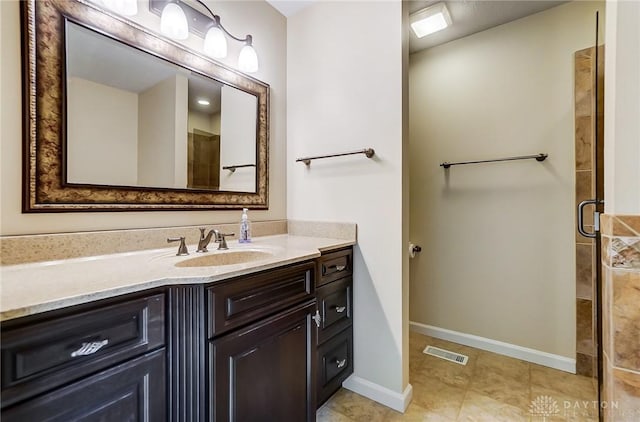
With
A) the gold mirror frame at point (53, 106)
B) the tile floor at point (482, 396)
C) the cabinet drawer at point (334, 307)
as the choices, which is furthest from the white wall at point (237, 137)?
the tile floor at point (482, 396)

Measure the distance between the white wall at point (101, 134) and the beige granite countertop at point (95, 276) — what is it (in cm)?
34

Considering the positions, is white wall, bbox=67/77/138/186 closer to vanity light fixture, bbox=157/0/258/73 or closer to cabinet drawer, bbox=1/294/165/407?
vanity light fixture, bbox=157/0/258/73

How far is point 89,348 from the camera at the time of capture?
667 mm

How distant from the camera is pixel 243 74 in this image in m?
1.72

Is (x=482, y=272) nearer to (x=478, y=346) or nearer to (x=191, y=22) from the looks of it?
(x=478, y=346)

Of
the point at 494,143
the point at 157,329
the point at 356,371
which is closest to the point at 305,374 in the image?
the point at 356,371

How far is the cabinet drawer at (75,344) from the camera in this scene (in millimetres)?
568

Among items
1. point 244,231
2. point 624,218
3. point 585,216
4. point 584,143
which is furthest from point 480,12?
point 244,231

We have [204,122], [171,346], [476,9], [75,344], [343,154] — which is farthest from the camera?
[476,9]

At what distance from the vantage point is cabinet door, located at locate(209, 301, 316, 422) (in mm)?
883

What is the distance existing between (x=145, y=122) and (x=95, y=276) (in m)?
0.78

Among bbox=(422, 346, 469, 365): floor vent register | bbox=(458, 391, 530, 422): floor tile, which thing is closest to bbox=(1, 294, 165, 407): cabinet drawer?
bbox=(458, 391, 530, 422): floor tile

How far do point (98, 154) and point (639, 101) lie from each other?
196 cm

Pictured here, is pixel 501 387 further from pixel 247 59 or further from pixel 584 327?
pixel 247 59
